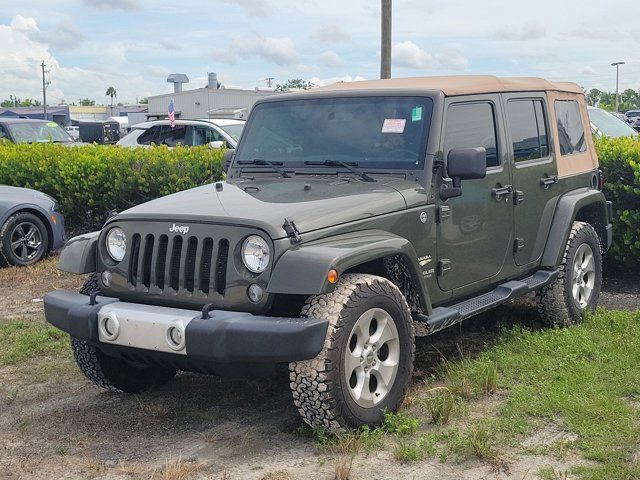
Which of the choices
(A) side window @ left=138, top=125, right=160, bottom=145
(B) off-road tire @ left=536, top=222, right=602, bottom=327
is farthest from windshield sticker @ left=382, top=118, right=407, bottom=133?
(A) side window @ left=138, top=125, right=160, bottom=145

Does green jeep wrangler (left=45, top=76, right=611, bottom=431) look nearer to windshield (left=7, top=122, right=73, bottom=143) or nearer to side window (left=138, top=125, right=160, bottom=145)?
side window (left=138, top=125, right=160, bottom=145)

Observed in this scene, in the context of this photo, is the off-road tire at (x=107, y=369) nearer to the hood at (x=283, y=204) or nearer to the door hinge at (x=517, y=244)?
the hood at (x=283, y=204)

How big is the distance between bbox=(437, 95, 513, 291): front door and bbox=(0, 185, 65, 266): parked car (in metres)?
6.06

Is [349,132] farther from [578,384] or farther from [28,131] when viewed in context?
[28,131]

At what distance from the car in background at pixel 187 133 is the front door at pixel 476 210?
27.5ft

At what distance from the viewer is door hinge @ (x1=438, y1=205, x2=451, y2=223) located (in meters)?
5.23

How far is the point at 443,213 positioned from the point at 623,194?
3652 mm

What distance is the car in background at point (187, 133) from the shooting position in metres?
14.4

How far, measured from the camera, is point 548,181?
6371mm

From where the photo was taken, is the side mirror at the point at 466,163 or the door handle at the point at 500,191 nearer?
the side mirror at the point at 466,163

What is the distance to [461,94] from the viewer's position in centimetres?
559

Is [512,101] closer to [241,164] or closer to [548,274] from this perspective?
[548,274]

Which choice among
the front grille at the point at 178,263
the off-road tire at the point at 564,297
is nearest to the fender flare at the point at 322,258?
the front grille at the point at 178,263

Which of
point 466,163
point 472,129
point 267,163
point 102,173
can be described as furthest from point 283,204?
point 102,173
